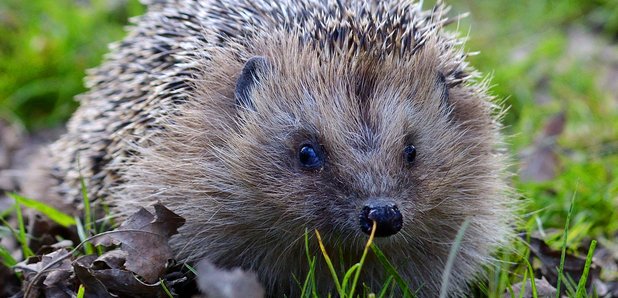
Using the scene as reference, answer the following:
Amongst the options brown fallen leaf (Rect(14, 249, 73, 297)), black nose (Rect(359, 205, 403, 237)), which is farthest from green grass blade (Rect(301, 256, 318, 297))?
brown fallen leaf (Rect(14, 249, 73, 297))

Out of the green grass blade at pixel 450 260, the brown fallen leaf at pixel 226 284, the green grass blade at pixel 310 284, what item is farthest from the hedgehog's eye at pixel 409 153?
the brown fallen leaf at pixel 226 284

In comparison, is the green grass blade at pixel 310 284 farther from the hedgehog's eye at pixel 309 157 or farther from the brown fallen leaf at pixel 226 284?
the hedgehog's eye at pixel 309 157

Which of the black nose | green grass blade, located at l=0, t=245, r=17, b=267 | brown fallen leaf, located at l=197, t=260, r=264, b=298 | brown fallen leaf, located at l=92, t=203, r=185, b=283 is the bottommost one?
green grass blade, located at l=0, t=245, r=17, b=267

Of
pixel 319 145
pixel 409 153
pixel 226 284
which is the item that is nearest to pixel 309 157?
pixel 319 145

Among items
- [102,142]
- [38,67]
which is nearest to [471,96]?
[102,142]

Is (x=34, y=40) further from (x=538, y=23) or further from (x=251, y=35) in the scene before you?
(x=538, y=23)

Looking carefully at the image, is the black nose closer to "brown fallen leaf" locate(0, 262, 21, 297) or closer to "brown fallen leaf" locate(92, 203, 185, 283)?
"brown fallen leaf" locate(92, 203, 185, 283)
